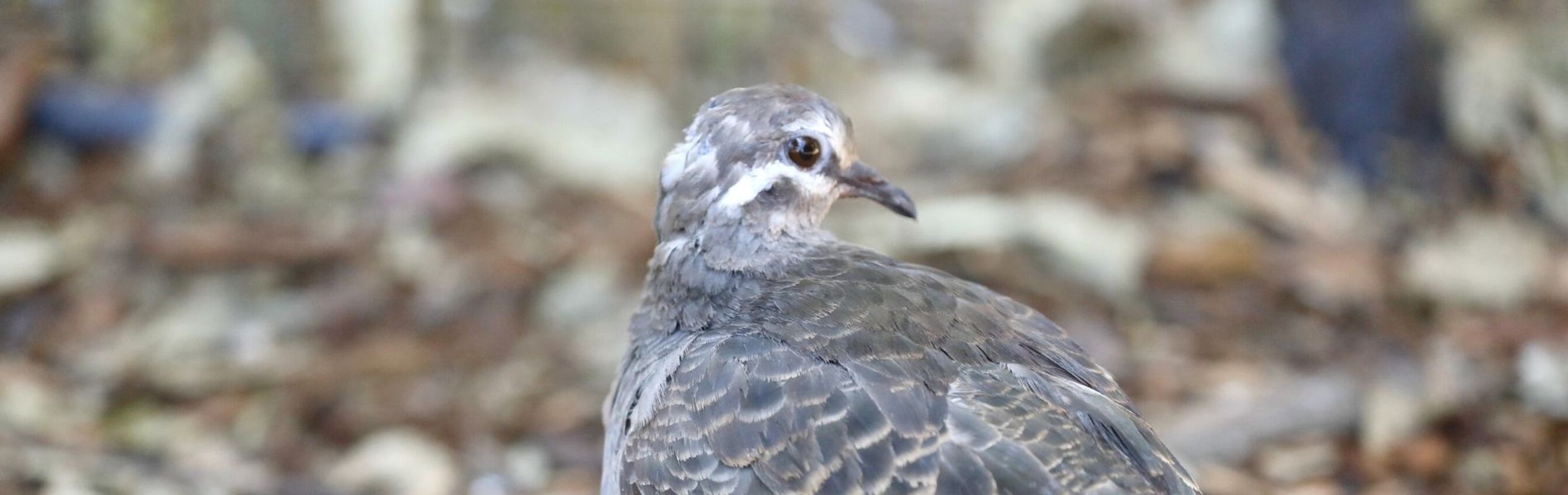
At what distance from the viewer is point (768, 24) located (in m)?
7.62

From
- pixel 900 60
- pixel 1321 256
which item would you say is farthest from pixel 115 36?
pixel 1321 256

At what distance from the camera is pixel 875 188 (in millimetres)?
3742

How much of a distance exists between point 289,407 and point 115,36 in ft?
8.78

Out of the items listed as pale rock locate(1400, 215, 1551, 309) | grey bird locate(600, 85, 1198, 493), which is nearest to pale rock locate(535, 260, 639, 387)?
grey bird locate(600, 85, 1198, 493)

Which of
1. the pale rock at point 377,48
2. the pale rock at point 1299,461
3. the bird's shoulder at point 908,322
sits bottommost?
the bird's shoulder at point 908,322

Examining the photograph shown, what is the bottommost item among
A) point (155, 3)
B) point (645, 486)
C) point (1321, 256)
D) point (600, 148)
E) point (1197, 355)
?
point (645, 486)

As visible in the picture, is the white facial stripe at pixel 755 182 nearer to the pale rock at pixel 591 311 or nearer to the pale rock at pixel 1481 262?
the pale rock at pixel 591 311

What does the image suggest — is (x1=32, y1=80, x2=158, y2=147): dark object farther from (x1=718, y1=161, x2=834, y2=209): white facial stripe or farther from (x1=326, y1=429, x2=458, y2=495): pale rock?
(x1=718, y1=161, x2=834, y2=209): white facial stripe

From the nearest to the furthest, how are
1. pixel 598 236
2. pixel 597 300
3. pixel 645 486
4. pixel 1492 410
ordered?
pixel 645 486 < pixel 1492 410 < pixel 597 300 < pixel 598 236

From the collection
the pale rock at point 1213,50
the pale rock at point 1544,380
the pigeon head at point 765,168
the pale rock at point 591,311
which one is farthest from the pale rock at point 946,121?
the pigeon head at point 765,168

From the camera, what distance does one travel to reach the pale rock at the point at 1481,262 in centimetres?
583

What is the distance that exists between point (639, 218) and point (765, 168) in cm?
316

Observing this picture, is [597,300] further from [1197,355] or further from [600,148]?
[1197,355]

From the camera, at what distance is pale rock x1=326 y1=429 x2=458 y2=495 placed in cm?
491
